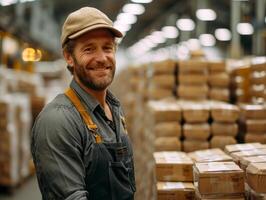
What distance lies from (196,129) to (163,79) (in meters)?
1.51

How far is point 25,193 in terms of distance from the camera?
28.3ft

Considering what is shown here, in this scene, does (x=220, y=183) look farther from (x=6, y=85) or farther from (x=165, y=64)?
(x=6, y=85)

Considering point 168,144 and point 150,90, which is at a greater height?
point 150,90

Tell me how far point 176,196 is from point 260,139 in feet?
Answer: 6.83

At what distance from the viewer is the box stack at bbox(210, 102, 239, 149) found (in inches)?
210

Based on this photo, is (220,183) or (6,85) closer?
(220,183)

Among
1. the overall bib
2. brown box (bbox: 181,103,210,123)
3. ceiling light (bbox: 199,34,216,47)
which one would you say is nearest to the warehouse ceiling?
ceiling light (bbox: 199,34,216,47)

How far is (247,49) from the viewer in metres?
28.3

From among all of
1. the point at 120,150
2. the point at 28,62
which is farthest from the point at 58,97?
the point at 28,62

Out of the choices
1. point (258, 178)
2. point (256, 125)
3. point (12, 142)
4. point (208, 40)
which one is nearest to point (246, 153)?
point (258, 178)

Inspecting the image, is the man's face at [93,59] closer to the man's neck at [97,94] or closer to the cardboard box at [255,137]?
the man's neck at [97,94]

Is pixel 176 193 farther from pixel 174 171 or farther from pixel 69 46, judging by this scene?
pixel 69 46

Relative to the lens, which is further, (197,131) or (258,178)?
(197,131)

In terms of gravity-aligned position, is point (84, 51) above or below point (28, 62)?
below
